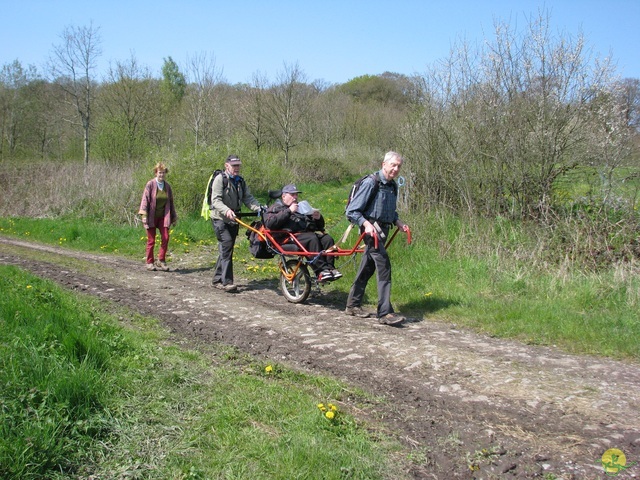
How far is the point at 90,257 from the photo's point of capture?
38.3 feet

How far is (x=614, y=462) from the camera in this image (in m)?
3.44

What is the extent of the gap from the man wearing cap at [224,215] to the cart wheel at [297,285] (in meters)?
0.91

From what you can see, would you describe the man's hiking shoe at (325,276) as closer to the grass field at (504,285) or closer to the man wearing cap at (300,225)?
the man wearing cap at (300,225)

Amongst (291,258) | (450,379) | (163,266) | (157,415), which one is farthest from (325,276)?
(163,266)

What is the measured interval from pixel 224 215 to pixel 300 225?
1322mm

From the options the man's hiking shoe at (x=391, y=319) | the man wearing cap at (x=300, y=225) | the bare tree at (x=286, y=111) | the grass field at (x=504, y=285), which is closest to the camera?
the grass field at (x=504, y=285)

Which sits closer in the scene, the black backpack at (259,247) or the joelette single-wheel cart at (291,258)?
the joelette single-wheel cart at (291,258)

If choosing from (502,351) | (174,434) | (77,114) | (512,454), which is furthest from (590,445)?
(77,114)

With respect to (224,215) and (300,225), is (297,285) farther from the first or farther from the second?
(224,215)

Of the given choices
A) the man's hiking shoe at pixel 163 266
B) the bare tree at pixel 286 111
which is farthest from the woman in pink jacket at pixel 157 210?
the bare tree at pixel 286 111

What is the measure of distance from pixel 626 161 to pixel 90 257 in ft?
35.4

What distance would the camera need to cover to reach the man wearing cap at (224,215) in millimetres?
8539

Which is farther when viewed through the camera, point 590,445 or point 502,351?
point 502,351

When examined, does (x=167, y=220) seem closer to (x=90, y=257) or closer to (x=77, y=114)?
(x=90, y=257)
